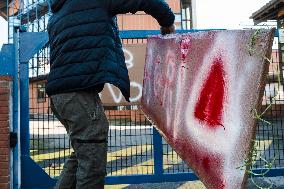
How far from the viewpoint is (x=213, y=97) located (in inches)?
81.1

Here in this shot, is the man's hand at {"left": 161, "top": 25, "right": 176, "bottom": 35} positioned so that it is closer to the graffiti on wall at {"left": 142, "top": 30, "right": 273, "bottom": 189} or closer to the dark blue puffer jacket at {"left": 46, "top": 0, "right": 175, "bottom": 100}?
the graffiti on wall at {"left": 142, "top": 30, "right": 273, "bottom": 189}

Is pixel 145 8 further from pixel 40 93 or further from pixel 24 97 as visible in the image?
pixel 40 93

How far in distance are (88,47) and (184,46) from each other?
29.3 inches

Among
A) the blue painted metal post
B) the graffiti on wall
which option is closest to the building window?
the blue painted metal post

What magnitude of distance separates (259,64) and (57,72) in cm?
121

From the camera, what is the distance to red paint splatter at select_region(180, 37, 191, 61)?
2.45m

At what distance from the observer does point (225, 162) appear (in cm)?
186

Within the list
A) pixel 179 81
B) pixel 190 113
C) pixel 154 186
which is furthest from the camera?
pixel 154 186

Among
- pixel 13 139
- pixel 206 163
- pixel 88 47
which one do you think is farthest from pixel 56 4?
pixel 13 139

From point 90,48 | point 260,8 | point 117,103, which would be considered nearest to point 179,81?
point 90,48

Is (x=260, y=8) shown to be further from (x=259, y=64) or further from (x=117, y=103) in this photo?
(x=259, y=64)

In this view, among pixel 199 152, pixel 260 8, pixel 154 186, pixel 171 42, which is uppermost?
pixel 260 8

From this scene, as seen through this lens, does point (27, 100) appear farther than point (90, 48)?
Yes

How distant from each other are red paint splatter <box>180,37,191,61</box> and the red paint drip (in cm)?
39
